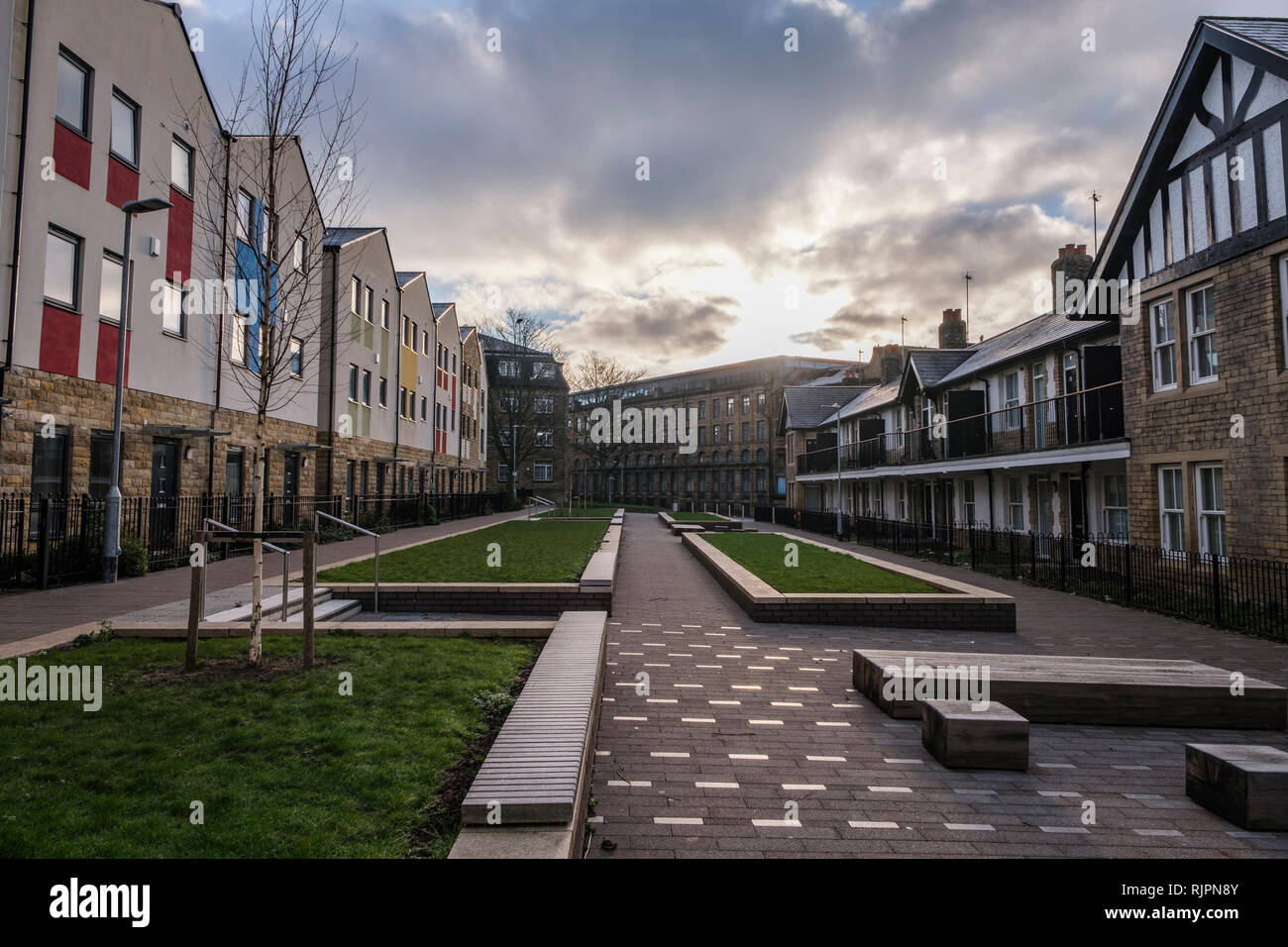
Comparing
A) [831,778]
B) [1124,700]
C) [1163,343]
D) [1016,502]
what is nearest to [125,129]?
[831,778]

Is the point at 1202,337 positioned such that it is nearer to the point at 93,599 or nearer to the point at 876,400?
the point at 93,599

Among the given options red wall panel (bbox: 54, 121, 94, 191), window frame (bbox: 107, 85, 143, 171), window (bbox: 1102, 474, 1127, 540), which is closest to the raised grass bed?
red wall panel (bbox: 54, 121, 94, 191)

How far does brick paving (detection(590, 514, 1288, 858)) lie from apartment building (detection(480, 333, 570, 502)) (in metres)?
47.1

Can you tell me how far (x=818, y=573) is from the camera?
13.3 m

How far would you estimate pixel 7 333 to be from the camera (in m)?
11.6

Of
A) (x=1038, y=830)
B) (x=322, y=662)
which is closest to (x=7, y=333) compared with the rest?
(x=322, y=662)

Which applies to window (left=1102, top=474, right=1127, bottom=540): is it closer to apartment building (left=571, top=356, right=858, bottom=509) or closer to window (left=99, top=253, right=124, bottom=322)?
window (left=99, top=253, right=124, bottom=322)

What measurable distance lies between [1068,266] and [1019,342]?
11.4 feet

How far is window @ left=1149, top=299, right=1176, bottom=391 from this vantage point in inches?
546

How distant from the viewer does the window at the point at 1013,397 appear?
21.8 meters

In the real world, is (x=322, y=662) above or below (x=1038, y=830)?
above
